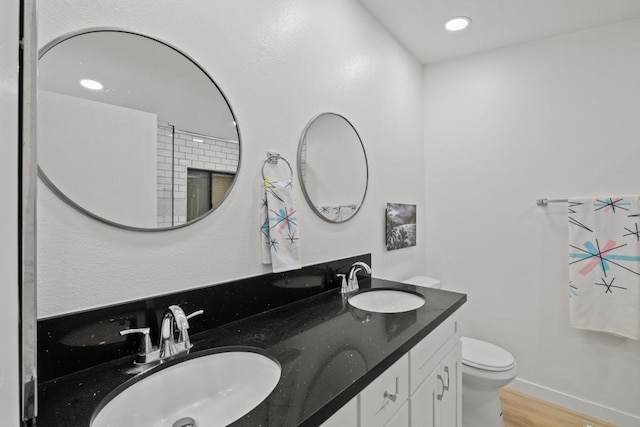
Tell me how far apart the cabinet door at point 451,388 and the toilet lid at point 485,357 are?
29 centimetres

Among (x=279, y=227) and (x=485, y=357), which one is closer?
(x=279, y=227)

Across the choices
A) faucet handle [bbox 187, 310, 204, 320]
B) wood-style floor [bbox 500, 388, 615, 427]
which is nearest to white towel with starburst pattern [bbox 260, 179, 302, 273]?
faucet handle [bbox 187, 310, 204, 320]

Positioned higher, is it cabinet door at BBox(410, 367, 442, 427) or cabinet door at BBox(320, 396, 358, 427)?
cabinet door at BBox(320, 396, 358, 427)

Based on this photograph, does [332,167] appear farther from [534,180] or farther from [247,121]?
[534,180]

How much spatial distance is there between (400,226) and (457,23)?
146 centimetres

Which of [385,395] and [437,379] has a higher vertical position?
[385,395]

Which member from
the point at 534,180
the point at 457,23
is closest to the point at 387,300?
the point at 534,180

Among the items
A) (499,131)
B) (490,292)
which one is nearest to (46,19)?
(499,131)

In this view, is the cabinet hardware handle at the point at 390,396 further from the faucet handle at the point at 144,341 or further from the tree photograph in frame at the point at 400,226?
the tree photograph in frame at the point at 400,226

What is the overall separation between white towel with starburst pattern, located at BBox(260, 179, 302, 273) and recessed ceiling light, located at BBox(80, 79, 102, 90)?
2.06 ft

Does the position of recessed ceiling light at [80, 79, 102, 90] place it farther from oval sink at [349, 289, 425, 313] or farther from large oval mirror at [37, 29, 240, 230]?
oval sink at [349, 289, 425, 313]

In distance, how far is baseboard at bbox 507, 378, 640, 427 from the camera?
191 centimetres
